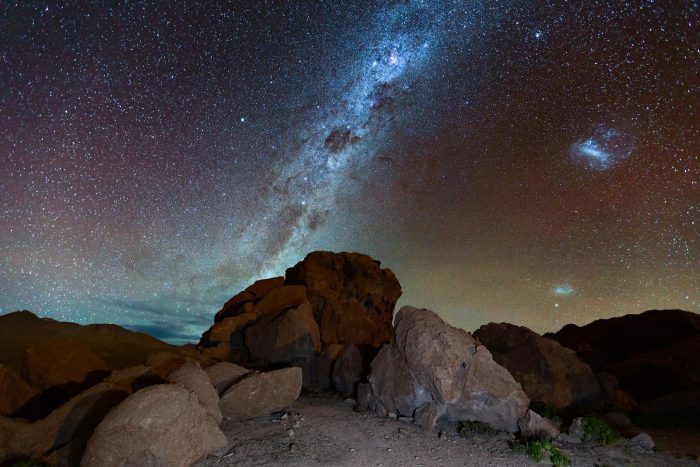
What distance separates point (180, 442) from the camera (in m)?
9.01

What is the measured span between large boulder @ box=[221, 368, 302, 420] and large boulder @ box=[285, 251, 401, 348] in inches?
582

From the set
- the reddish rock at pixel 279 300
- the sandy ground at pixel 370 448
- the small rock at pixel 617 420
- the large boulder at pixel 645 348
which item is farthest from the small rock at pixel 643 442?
the reddish rock at pixel 279 300

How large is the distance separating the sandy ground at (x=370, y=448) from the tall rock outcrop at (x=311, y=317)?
7933 millimetres

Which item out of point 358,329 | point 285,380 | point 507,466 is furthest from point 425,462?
point 358,329

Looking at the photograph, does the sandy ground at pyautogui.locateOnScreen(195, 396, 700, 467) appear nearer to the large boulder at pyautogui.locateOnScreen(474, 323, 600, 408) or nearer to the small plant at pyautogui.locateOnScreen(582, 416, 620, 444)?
the small plant at pyautogui.locateOnScreen(582, 416, 620, 444)

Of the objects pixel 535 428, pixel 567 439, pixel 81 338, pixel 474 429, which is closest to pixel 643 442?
pixel 567 439

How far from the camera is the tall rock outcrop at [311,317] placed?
25.1 metres

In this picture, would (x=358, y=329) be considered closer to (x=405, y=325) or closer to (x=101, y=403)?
(x=405, y=325)

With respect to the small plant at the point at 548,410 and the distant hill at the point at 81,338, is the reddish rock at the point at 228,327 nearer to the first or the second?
the distant hill at the point at 81,338

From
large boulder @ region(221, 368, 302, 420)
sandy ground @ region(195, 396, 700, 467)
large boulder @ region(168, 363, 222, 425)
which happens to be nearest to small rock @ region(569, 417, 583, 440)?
sandy ground @ region(195, 396, 700, 467)

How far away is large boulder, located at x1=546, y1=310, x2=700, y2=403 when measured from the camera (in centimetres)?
2492

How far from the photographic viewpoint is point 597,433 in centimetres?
1286

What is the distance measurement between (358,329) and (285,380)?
60.5 feet

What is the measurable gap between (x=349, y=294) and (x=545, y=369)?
22.2 meters
